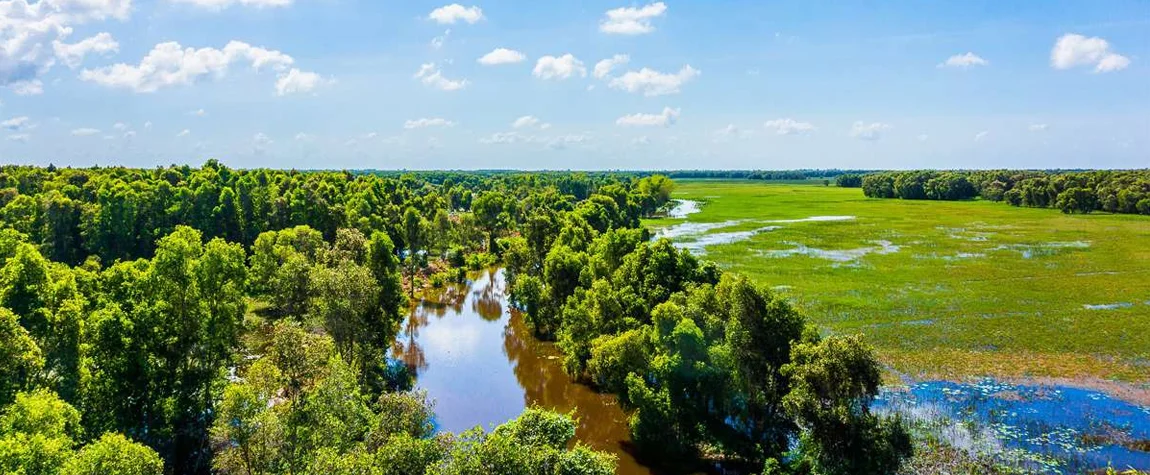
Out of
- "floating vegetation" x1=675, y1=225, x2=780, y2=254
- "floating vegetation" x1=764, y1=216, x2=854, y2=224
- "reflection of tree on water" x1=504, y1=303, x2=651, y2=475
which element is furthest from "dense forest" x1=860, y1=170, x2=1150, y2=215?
"reflection of tree on water" x1=504, y1=303, x2=651, y2=475

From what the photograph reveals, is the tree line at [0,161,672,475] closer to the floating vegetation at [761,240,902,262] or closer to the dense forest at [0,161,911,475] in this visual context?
the dense forest at [0,161,911,475]

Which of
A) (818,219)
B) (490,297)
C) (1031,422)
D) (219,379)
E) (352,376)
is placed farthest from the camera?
(818,219)

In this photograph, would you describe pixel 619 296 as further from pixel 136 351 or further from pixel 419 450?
pixel 136 351

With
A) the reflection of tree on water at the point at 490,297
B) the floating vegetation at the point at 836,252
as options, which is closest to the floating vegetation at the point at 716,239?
the floating vegetation at the point at 836,252

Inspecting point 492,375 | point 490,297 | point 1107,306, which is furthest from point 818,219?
point 492,375

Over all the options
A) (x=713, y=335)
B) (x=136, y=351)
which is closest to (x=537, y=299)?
(x=713, y=335)

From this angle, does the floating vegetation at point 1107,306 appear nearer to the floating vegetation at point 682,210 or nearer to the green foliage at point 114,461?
the green foliage at point 114,461

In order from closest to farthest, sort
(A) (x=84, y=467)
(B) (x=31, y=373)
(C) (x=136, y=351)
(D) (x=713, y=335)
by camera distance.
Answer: (A) (x=84, y=467) < (B) (x=31, y=373) < (C) (x=136, y=351) < (D) (x=713, y=335)

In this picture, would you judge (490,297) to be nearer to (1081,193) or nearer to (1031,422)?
(1031,422)
